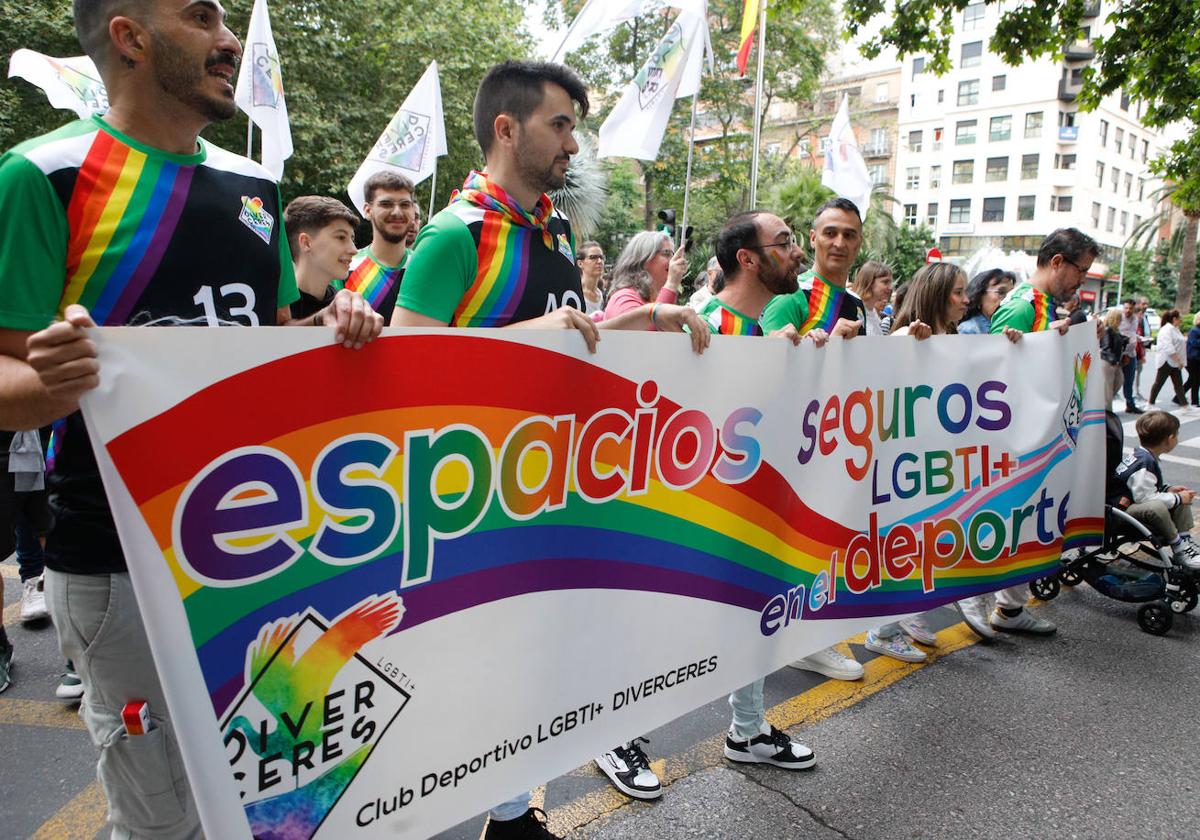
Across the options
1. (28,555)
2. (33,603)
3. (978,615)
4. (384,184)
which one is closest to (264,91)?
(384,184)

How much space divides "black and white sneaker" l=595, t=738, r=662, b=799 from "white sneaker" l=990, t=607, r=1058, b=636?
7.70ft

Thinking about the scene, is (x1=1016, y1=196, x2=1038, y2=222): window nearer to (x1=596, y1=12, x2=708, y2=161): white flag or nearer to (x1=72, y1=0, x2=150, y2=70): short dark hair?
(x1=596, y1=12, x2=708, y2=161): white flag

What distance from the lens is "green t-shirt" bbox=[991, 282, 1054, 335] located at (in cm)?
368

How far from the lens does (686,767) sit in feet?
9.13

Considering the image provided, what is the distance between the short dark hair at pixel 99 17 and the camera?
4.95ft

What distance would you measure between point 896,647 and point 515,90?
3.10 m

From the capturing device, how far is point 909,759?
2.83 metres

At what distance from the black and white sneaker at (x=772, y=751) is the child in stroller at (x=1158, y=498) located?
2.64 m

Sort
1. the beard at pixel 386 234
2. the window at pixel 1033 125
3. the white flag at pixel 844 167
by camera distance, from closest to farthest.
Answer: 1. the beard at pixel 386 234
2. the white flag at pixel 844 167
3. the window at pixel 1033 125


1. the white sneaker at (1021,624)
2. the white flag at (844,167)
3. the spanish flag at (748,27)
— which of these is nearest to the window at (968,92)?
the spanish flag at (748,27)

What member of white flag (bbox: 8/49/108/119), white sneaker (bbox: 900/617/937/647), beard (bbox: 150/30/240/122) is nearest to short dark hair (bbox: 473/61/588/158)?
beard (bbox: 150/30/240/122)

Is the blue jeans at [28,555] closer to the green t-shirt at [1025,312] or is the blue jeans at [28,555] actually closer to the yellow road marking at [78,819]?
the yellow road marking at [78,819]

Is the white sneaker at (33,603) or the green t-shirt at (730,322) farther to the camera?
the white sneaker at (33,603)

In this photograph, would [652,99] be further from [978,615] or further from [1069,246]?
[978,615]
